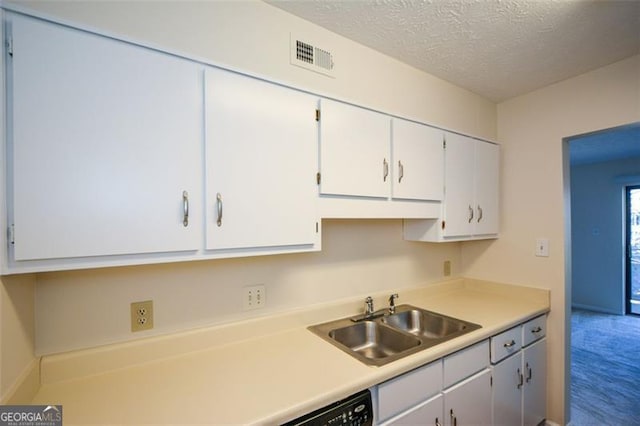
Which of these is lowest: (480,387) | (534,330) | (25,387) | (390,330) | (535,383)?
(535,383)

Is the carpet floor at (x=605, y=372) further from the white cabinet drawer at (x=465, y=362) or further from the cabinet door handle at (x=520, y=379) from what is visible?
the white cabinet drawer at (x=465, y=362)

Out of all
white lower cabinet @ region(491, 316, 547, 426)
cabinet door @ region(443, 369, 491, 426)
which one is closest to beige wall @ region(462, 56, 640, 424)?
white lower cabinet @ region(491, 316, 547, 426)

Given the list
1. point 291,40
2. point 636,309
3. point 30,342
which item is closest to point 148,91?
point 291,40

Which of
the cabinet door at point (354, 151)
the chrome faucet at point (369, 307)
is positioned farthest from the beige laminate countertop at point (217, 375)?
the cabinet door at point (354, 151)

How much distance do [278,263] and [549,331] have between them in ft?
6.70

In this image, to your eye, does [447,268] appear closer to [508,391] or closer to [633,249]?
[508,391]

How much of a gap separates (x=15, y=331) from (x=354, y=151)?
1.40m

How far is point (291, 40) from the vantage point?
1.52m

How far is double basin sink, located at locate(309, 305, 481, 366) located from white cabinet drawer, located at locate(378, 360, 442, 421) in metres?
0.13

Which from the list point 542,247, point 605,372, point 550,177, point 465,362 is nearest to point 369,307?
point 465,362

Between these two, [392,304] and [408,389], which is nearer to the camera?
[408,389]

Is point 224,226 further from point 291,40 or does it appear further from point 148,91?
point 291,40

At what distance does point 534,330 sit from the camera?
1.97m

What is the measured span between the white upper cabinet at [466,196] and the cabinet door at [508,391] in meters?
0.79
